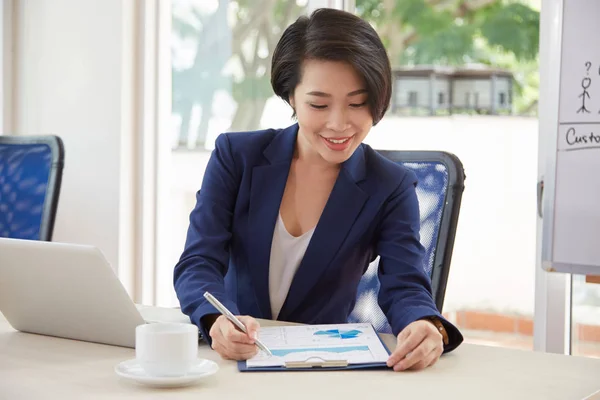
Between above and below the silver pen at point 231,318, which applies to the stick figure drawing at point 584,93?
above

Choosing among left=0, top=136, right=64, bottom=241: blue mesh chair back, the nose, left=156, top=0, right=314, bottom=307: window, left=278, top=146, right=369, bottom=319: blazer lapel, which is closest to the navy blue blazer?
left=278, top=146, right=369, bottom=319: blazer lapel

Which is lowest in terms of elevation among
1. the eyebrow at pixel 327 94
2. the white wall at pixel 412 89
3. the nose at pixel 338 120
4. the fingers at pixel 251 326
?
the fingers at pixel 251 326

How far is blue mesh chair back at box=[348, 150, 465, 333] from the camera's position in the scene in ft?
5.63

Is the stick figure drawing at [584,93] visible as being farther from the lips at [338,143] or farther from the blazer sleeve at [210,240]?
the blazer sleeve at [210,240]

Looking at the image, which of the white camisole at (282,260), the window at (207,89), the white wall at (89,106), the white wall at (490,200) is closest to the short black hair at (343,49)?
the white camisole at (282,260)

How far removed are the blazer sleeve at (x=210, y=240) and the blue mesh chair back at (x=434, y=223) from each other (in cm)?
30

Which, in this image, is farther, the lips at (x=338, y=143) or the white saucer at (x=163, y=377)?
the lips at (x=338, y=143)

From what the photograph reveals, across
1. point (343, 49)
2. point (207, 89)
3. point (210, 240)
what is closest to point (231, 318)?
point (210, 240)

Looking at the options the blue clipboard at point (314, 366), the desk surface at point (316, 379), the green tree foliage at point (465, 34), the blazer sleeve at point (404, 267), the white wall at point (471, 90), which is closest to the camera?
the desk surface at point (316, 379)

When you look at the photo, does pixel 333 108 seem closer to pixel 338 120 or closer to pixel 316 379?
pixel 338 120

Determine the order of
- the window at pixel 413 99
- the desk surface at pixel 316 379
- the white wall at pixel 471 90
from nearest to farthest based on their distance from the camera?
the desk surface at pixel 316 379
the white wall at pixel 471 90
the window at pixel 413 99

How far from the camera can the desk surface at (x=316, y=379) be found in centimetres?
110

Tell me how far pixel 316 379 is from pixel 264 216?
2.00ft

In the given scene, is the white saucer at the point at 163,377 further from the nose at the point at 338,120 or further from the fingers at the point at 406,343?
the nose at the point at 338,120
